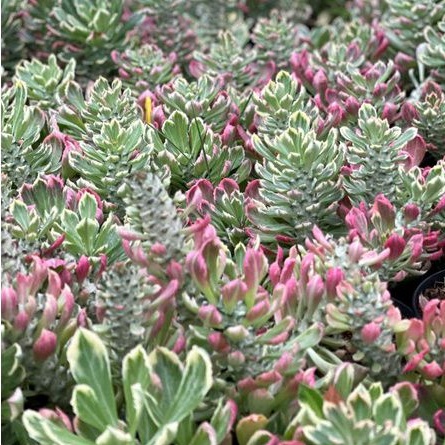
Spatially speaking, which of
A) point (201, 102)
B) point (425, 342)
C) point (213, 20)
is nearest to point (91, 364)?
point (425, 342)

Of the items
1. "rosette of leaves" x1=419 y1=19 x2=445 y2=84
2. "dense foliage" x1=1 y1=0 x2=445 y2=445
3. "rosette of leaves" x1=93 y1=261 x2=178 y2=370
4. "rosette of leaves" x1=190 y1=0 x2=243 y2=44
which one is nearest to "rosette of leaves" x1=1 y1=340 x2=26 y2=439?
"dense foliage" x1=1 y1=0 x2=445 y2=445

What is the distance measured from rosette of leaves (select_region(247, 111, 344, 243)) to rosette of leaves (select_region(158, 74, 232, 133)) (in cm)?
29

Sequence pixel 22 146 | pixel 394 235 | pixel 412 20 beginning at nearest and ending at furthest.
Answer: pixel 394 235
pixel 22 146
pixel 412 20

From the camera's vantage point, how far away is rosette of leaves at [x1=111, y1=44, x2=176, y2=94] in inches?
74.9

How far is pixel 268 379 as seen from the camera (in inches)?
40.4

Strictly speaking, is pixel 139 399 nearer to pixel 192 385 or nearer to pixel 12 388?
pixel 192 385

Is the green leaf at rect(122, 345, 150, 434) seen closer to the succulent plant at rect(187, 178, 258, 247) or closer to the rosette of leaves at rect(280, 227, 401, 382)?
the rosette of leaves at rect(280, 227, 401, 382)

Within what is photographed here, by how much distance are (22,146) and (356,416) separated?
853mm

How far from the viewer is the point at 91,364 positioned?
1.01 meters

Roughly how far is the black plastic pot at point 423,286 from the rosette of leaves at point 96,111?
0.59 m

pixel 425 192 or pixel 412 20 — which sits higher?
pixel 412 20

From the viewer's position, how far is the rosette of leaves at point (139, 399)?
965 millimetres

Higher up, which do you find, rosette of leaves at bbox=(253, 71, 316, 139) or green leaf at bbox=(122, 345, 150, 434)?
rosette of leaves at bbox=(253, 71, 316, 139)

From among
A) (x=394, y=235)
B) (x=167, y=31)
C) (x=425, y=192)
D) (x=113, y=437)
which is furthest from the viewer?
(x=167, y=31)
